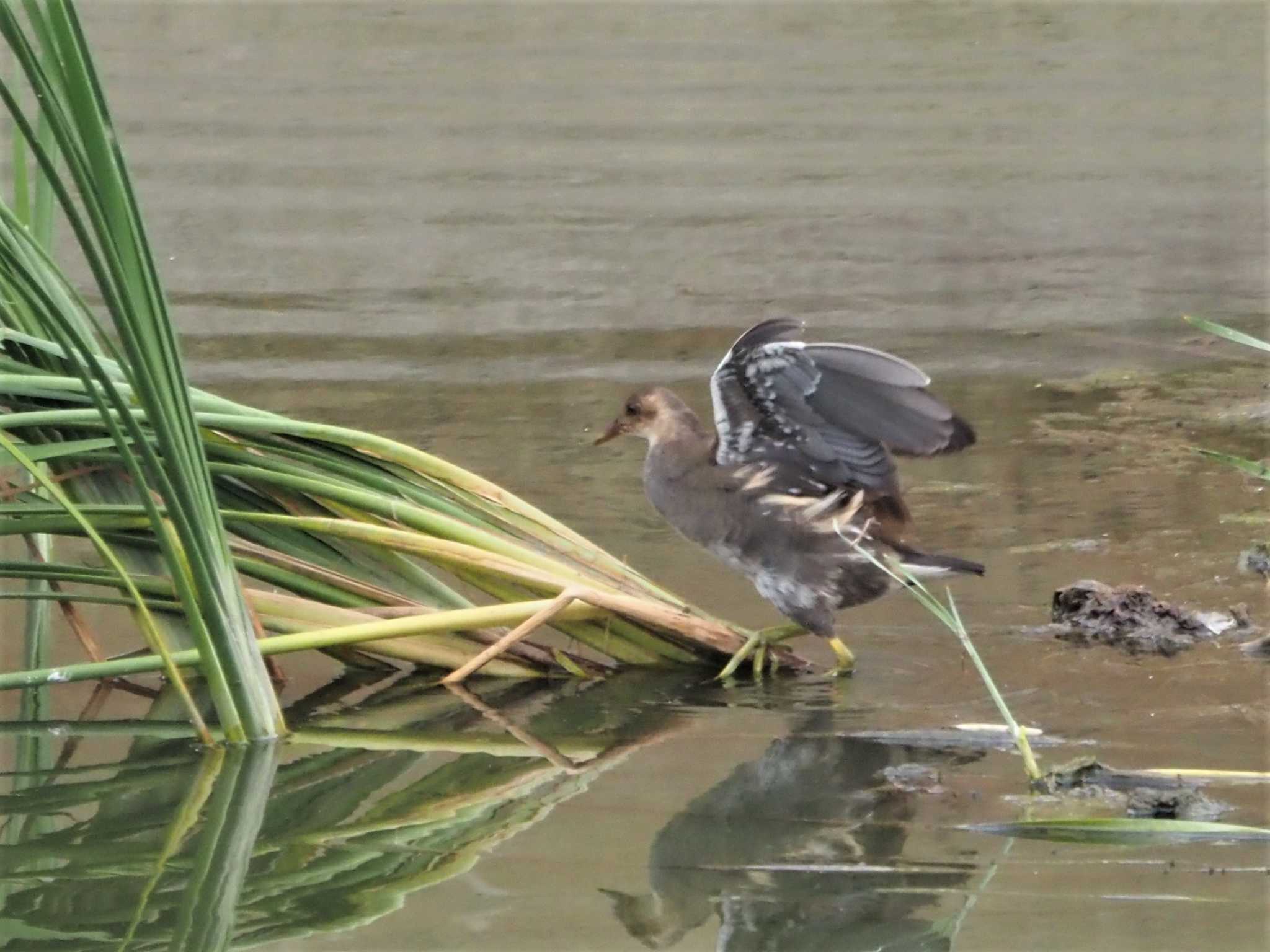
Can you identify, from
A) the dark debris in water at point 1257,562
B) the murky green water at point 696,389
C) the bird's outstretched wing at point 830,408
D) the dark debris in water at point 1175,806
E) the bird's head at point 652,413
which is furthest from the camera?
the bird's head at point 652,413

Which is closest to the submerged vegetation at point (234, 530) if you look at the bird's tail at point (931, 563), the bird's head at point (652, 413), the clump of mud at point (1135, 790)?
the bird's tail at point (931, 563)

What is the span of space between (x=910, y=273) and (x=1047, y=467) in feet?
9.70

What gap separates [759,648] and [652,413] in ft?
2.92

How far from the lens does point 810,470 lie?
4.66 metres

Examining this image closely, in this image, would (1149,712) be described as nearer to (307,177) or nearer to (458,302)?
(458,302)

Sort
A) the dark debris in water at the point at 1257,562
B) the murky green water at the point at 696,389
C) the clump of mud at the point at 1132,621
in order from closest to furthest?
the murky green water at the point at 696,389, the clump of mud at the point at 1132,621, the dark debris in water at the point at 1257,562

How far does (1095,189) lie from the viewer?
10234 mm

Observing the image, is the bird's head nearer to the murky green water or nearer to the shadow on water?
the murky green water

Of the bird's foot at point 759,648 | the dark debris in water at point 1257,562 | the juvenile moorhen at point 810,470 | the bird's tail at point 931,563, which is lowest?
A: the dark debris in water at point 1257,562

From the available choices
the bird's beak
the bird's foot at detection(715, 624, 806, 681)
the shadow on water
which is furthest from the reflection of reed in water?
Answer: the bird's beak

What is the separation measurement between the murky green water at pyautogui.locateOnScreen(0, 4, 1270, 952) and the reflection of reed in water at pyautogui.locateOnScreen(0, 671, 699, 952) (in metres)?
0.01

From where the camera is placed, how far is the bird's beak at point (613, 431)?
5.38 meters

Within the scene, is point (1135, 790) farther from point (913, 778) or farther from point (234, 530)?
point (234, 530)

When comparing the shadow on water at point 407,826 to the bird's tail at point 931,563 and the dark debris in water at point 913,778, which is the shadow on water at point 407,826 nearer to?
the dark debris in water at point 913,778
